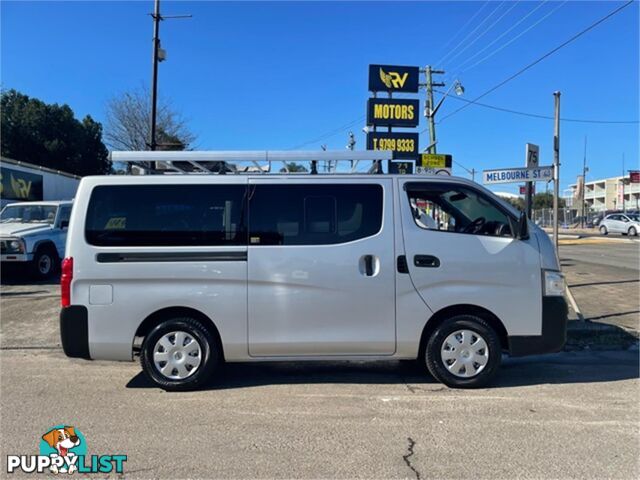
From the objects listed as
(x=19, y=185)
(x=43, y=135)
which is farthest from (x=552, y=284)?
(x=43, y=135)

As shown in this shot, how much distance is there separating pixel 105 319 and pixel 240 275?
1391 mm

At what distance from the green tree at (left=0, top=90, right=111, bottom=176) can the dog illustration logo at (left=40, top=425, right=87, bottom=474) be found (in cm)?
3210

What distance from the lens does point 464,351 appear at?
5148 millimetres

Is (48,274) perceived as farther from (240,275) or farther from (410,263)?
(410,263)

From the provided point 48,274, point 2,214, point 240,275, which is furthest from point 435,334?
point 2,214

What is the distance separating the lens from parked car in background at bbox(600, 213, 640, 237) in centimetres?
3831

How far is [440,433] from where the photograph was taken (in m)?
4.14

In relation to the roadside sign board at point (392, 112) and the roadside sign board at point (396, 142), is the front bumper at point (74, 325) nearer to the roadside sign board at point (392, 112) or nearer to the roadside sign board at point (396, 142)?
the roadside sign board at point (396, 142)

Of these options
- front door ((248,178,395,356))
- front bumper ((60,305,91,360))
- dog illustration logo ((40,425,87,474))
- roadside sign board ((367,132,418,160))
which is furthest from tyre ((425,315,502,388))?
roadside sign board ((367,132,418,160))

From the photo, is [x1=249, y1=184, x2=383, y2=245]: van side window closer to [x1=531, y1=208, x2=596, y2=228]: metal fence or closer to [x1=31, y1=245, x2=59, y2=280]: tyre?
[x1=31, y1=245, x2=59, y2=280]: tyre

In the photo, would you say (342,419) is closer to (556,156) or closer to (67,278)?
(67,278)

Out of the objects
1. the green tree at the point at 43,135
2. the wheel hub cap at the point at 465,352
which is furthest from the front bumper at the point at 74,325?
the green tree at the point at 43,135

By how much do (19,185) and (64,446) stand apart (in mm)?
18143

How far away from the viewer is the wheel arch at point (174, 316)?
202 inches
